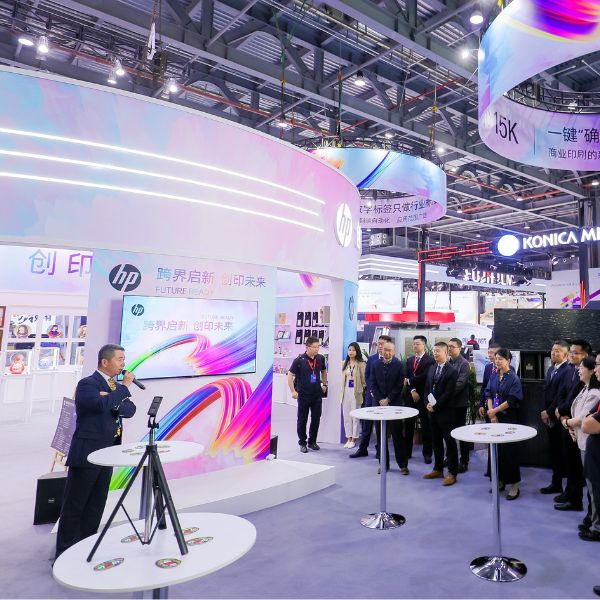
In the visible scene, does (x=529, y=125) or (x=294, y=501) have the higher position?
(x=529, y=125)

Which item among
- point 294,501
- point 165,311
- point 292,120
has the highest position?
point 292,120

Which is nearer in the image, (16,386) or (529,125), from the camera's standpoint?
(529,125)

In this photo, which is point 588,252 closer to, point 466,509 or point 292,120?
point 292,120

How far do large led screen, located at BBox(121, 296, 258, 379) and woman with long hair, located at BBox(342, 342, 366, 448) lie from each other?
1.77m

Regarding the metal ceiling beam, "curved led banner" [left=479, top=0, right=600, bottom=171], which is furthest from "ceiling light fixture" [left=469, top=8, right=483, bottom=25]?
"curved led banner" [left=479, top=0, right=600, bottom=171]

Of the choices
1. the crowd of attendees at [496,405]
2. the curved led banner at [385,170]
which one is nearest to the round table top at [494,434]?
the crowd of attendees at [496,405]

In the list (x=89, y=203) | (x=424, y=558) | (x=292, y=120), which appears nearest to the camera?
(x=424, y=558)

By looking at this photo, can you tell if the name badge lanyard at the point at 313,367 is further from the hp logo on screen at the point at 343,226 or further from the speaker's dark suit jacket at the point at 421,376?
the hp logo on screen at the point at 343,226

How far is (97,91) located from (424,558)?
4051mm

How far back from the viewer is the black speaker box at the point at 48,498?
10.7 feet

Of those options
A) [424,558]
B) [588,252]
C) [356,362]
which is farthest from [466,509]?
[588,252]

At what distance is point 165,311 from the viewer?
3.78 m

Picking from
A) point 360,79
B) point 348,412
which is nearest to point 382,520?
Result: point 348,412

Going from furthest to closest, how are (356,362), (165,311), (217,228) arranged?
(356,362) → (217,228) → (165,311)
